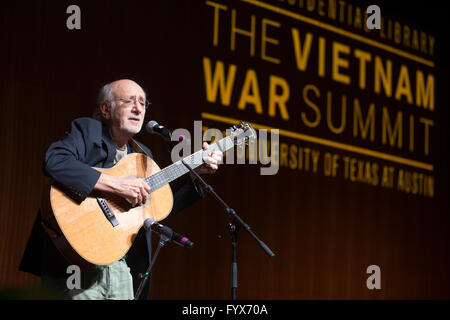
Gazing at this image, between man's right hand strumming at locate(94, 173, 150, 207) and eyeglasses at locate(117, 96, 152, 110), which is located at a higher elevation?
eyeglasses at locate(117, 96, 152, 110)

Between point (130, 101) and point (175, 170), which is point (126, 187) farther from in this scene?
point (130, 101)

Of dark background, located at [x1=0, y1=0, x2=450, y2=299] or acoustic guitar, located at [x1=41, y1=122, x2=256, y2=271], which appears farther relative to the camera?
dark background, located at [x1=0, y1=0, x2=450, y2=299]

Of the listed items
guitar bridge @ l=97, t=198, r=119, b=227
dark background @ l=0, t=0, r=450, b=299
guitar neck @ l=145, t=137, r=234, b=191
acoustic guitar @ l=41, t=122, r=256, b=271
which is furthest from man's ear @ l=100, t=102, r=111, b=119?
dark background @ l=0, t=0, r=450, b=299

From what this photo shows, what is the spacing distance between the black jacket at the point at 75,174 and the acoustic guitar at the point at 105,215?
60 mm

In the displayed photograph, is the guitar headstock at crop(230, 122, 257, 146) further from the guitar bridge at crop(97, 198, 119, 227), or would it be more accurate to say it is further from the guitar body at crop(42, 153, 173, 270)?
the guitar bridge at crop(97, 198, 119, 227)

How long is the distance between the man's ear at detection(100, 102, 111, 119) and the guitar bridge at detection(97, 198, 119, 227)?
51 centimetres

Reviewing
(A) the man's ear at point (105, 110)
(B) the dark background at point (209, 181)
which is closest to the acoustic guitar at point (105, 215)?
(A) the man's ear at point (105, 110)

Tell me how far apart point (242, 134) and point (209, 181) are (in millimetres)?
1728

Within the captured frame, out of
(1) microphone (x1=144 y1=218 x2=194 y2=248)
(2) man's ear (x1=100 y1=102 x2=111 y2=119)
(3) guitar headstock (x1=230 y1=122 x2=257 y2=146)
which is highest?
(2) man's ear (x1=100 y1=102 x2=111 y2=119)

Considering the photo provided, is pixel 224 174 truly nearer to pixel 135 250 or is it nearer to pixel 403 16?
pixel 135 250

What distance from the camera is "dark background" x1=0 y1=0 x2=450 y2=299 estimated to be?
4.19 meters

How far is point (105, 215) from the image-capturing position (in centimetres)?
289

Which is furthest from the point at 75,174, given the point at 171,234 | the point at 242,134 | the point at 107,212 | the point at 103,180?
the point at 242,134

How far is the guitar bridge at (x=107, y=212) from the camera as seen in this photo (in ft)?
9.47
